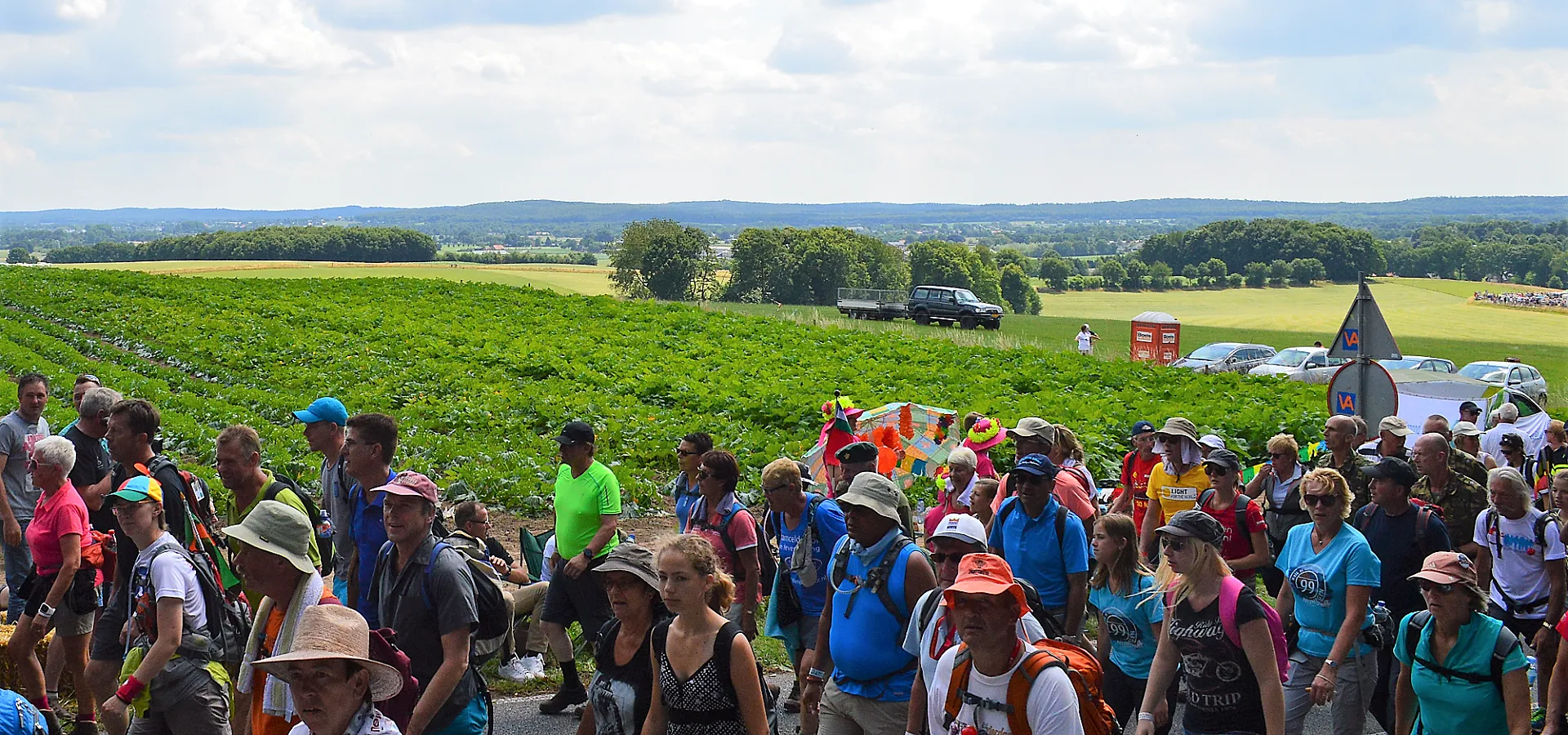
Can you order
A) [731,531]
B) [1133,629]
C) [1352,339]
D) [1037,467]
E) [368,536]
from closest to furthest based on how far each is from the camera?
[1133,629] → [368,536] → [1037,467] → [731,531] → [1352,339]

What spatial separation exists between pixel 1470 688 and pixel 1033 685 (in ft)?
8.63

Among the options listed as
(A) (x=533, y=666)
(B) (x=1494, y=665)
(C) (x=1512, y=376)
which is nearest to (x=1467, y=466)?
(B) (x=1494, y=665)

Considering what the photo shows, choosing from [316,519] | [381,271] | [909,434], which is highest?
[316,519]

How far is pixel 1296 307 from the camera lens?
10906 centimetres

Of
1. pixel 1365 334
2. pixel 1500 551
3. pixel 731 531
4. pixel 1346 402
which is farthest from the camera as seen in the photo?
pixel 1346 402

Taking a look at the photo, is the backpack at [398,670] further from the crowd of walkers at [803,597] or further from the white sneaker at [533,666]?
the white sneaker at [533,666]

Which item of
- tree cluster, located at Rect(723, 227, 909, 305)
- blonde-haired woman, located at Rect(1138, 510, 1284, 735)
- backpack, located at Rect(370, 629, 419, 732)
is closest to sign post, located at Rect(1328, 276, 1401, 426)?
blonde-haired woman, located at Rect(1138, 510, 1284, 735)

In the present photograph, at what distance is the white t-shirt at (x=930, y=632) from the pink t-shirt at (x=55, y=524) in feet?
15.0

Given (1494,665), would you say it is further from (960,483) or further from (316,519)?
(316,519)

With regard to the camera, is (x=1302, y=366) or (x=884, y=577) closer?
(x=884, y=577)

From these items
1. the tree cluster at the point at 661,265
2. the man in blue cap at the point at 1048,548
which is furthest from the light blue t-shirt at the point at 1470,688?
the tree cluster at the point at 661,265

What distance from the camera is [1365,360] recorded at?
11.2m

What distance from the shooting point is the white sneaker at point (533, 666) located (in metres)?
9.05

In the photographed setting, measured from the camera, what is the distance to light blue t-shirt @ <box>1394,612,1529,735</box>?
567 cm
